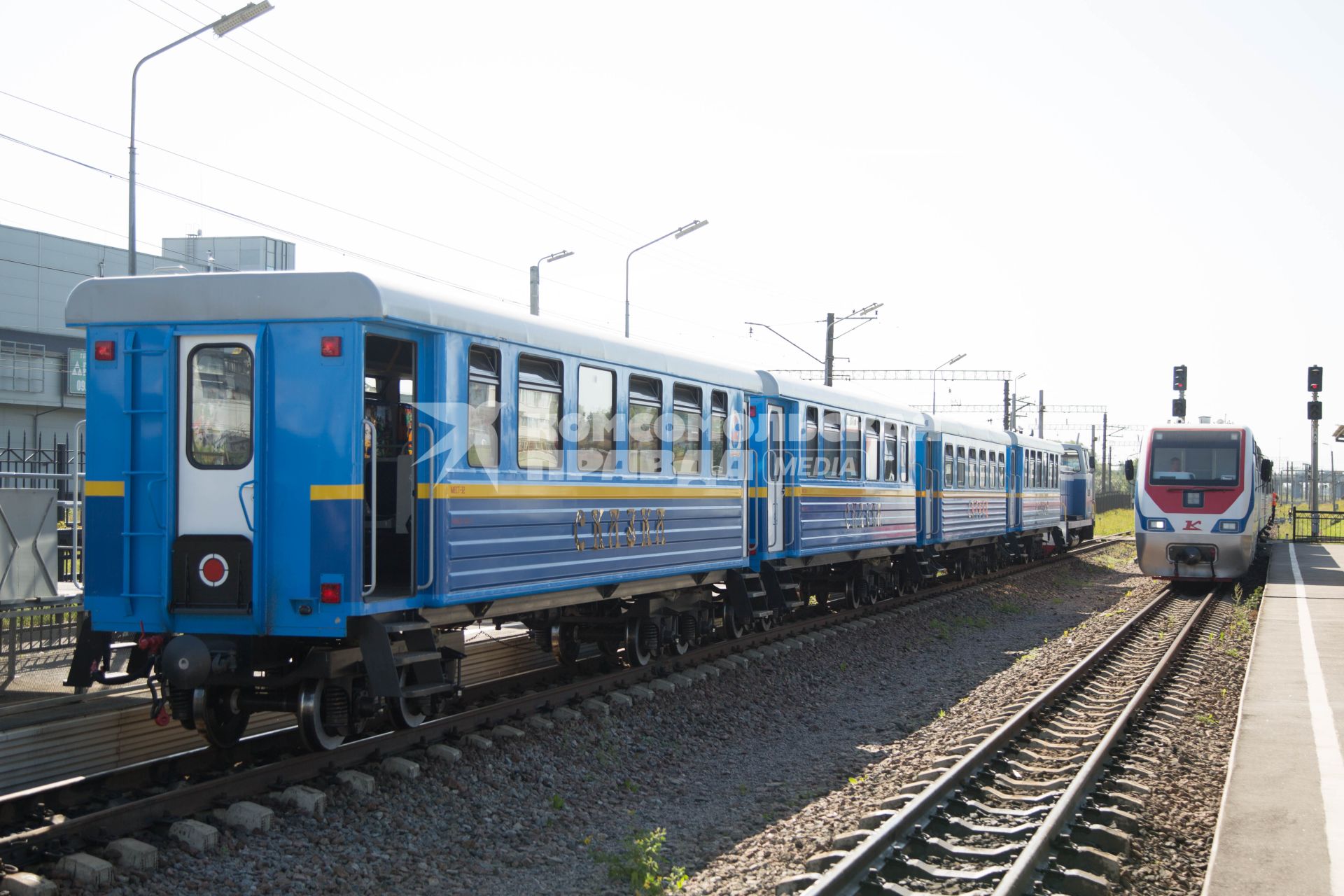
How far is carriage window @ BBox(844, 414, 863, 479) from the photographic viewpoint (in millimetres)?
16484

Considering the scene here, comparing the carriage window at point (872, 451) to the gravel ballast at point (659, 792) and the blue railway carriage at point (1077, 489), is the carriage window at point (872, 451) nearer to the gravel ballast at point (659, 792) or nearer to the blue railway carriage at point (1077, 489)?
the gravel ballast at point (659, 792)

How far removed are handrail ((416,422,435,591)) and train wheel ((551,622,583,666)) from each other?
11.7ft

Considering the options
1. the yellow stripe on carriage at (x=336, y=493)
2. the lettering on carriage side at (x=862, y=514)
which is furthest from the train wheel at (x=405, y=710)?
the lettering on carriage side at (x=862, y=514)

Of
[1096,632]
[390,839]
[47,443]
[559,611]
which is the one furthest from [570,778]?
[47,443]

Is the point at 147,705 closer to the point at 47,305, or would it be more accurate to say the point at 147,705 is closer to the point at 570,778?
the point at 570,778

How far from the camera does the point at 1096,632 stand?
53.3ft

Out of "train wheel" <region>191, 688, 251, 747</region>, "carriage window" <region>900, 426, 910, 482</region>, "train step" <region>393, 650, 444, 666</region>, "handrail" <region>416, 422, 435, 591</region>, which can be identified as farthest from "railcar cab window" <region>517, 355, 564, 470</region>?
"carriage window" <region>900, 426, 910, 482</region>

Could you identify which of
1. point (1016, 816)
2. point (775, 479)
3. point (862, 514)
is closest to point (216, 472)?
point (1016, 816)

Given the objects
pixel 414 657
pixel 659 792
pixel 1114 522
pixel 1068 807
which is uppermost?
pixel 414 657

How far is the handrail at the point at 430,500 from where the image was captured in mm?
7941

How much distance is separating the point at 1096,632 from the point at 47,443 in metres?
40.4

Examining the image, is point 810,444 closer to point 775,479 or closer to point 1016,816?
point 775,479

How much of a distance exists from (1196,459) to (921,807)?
55.8 ft

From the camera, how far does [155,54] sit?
13938mm
